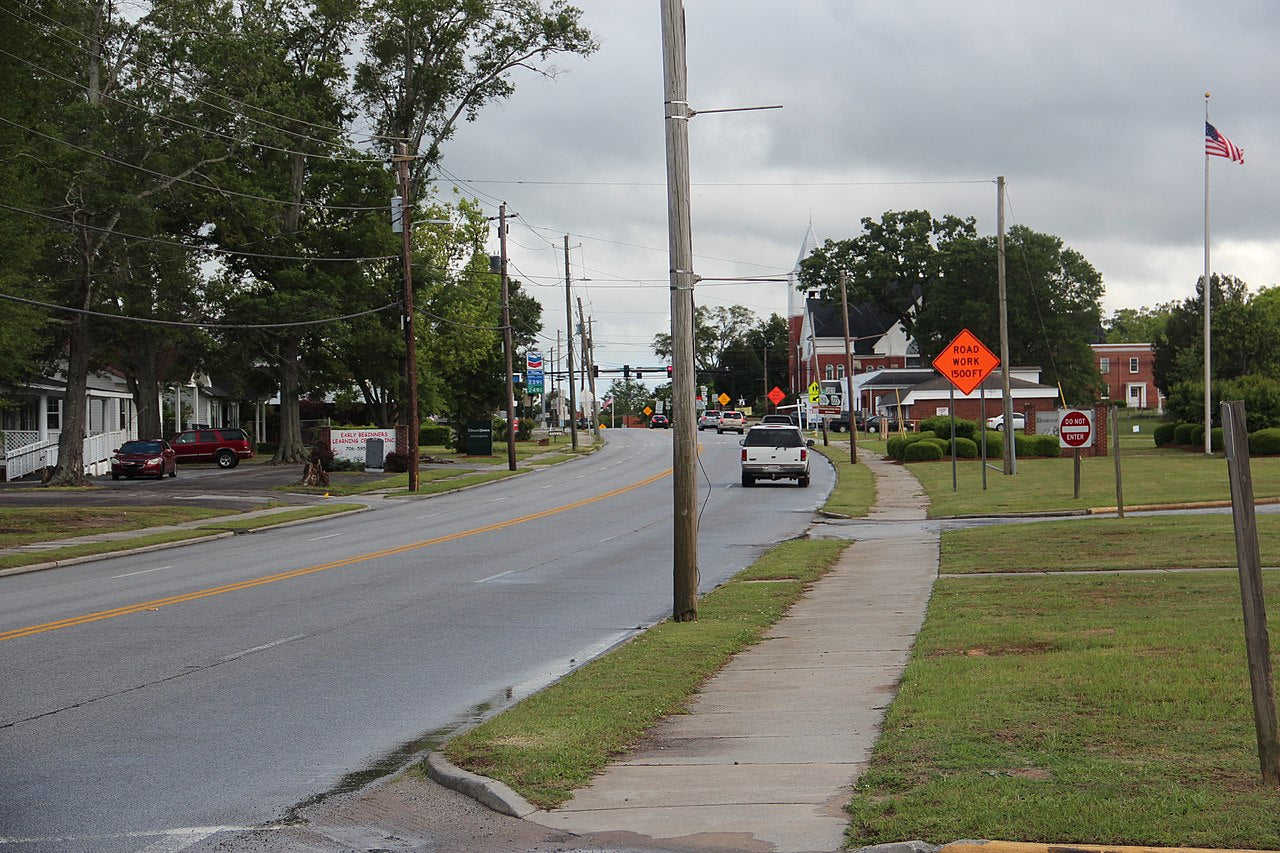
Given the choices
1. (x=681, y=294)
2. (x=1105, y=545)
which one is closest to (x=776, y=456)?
(x=1105, y=545)

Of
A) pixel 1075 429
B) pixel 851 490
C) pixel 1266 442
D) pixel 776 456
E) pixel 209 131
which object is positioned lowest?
pixel 851 490

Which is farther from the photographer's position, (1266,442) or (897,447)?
(897,447)

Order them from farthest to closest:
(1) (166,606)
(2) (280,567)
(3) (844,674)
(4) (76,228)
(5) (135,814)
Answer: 1. (4) (76,228)
2. (2) (280,567)
3. (1) (166,606)
4. (3) (844,674)
5. (5) (135,814)

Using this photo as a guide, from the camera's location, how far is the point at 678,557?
557 inches

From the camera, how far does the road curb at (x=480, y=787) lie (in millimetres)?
7066

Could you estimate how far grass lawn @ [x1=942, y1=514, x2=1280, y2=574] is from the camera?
1775cm

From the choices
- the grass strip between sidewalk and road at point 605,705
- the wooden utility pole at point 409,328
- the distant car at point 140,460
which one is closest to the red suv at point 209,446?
the distant car at point 140,460

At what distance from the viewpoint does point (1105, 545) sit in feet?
65.8

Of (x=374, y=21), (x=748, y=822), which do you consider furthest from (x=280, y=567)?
(x=374, y=21)

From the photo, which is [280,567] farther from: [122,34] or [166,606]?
[122,34]

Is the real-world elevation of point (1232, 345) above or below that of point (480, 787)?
above

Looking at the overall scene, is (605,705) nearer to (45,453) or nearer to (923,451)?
(923,451)

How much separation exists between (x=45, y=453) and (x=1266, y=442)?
46548 millimetres

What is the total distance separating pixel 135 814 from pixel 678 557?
764 cm
